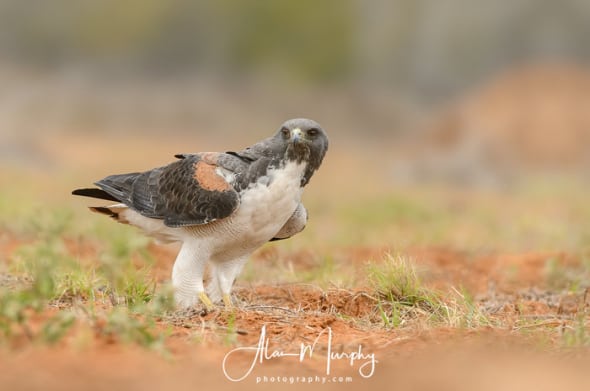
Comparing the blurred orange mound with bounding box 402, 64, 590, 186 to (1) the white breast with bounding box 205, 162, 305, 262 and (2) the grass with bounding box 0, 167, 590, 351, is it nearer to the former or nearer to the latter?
A: (2) the grass with bounding box 0, 167, 590, 351

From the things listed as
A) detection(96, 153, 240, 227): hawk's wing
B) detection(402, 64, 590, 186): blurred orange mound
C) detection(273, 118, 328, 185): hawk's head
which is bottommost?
detection(402, 64, 590, 186): blurred orange mound

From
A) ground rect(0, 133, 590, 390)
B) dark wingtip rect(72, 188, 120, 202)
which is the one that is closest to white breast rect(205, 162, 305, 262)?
ground rect(0, 133, 590, 390)

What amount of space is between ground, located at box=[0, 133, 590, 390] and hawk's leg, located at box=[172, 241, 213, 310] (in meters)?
0.18

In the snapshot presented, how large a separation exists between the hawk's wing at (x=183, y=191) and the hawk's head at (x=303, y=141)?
1.22 ft

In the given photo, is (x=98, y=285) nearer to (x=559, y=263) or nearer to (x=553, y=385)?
(x=553, y=385)

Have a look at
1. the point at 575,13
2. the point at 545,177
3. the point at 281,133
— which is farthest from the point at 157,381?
the point at 575,13

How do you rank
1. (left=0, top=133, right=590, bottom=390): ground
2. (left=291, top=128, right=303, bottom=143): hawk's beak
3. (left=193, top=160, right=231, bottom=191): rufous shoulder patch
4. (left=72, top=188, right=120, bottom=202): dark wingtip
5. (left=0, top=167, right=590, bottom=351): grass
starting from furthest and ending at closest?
(left=72, top=188, right=120, bottom=202): dark wingtip
(left=193, top=160, right=231, bottom=191): rufous shoulder patch
(left=291, top=128, right=303, bottom=143): hawk's beak
(left=0, top=167, right=590, bottom=351): grass
(left=0, top=133, right=590, bottom=390): ground

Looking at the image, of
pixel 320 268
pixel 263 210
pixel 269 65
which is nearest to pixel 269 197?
pixel 263 210

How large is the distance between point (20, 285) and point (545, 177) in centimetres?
1588

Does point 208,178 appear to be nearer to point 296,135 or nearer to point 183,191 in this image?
point 183,191

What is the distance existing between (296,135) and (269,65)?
2097 centimetres

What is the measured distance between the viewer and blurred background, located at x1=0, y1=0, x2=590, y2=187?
24.6m

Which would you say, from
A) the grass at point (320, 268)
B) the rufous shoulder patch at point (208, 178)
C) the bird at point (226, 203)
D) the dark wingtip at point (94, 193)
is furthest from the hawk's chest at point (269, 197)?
the dark wingtip at point (94, 193)

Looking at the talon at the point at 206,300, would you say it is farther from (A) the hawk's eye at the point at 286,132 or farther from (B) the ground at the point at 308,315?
(A) the hawk's eye at the point at 286,132
